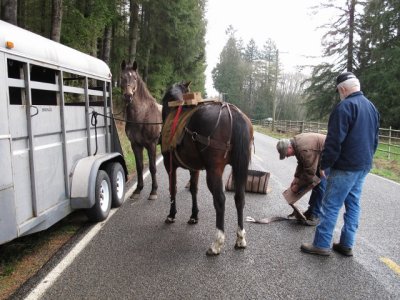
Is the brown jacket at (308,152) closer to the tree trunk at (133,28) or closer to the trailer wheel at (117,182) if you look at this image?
the trailer wheel at (117,182)

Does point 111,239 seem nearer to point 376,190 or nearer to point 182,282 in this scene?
point 182,282

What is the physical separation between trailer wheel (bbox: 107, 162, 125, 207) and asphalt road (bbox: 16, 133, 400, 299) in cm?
22

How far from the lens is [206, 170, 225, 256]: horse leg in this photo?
419 cm

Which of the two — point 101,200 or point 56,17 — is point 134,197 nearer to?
point 101,200

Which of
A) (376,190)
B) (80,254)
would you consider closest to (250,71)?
(376,190)

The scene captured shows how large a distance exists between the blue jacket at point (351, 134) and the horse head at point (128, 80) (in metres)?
3.72

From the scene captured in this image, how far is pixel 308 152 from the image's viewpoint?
507cm

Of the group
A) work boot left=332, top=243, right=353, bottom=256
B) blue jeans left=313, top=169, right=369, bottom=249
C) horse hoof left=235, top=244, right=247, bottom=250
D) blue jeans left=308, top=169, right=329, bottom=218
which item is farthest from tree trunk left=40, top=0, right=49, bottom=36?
work boot left=332, top=243, right=353, bottom=256

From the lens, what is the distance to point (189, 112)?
484cm

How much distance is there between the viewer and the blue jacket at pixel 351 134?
3846 mm

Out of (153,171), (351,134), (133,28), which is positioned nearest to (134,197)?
(153,171)

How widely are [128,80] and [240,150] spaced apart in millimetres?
3014

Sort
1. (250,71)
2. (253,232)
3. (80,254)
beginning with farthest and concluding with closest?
(250,71), (253,232), (80,254)

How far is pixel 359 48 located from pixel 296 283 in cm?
2879
